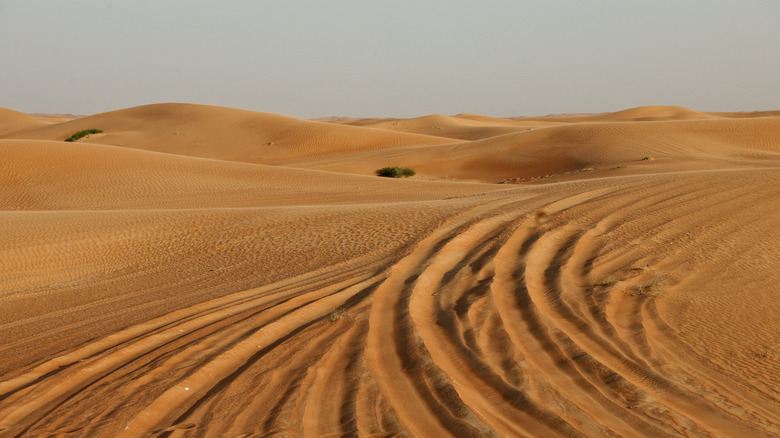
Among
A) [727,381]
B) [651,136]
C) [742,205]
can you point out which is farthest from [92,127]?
[727,381]

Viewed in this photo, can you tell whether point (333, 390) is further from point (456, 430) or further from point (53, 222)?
point (53, 222)

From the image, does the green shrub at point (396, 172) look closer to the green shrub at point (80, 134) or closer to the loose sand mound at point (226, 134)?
the loose sand mound at point (226, 134)

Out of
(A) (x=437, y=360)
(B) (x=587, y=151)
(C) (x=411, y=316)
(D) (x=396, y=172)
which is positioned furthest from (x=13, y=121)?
(A) (x=437, y=360)

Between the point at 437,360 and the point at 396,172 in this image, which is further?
the point at 396,172

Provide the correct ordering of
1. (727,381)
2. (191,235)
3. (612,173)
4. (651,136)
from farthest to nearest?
(651,136) → (612,173) → (191,235) → (727,381)

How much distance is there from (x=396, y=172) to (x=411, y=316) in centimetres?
2419

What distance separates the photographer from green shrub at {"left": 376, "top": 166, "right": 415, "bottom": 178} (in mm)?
30031

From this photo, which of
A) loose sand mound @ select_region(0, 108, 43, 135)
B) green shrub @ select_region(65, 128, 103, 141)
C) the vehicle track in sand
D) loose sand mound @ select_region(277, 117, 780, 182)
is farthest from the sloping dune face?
loose sand mound @ select_region(0, 108, 43, 135)

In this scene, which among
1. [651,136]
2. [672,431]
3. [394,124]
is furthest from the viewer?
[394,124]

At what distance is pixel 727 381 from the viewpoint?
4520 millimetres

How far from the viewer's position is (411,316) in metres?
6.18

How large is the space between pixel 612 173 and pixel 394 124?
1979 inches

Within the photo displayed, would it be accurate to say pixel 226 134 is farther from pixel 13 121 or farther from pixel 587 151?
pixel 13 121

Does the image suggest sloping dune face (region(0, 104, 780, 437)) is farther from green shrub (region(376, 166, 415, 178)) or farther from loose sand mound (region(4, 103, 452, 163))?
loose sand mound (region(4, 103, 452, 163))
